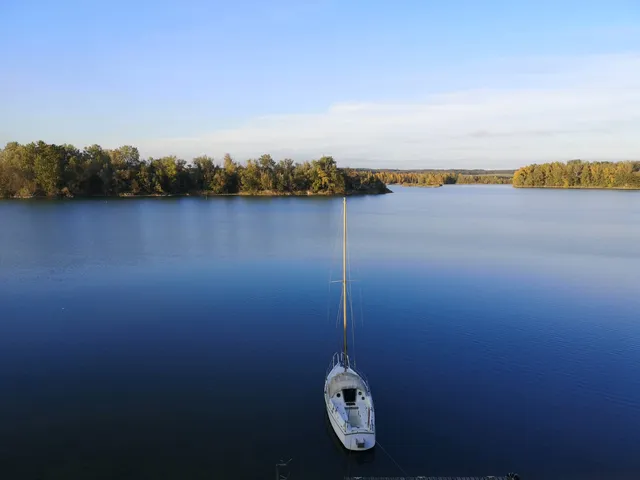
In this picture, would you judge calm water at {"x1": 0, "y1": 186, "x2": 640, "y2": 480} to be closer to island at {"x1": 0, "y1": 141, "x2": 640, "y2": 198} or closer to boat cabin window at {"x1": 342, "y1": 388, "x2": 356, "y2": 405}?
boat cabin window at {"x1": 342, "y1": 388, "x2": 356, "y2": 405}

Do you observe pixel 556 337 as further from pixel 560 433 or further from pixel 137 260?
Answer: pixel 137 260

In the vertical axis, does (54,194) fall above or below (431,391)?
above

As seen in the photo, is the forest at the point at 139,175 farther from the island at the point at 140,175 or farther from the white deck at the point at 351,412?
the white deck at the point at 351,412

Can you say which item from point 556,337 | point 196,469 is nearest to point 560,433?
point 556,337

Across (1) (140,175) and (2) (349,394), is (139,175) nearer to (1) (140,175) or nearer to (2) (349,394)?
(1) (140,175)

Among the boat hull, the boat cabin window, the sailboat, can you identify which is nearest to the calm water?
the boat hull

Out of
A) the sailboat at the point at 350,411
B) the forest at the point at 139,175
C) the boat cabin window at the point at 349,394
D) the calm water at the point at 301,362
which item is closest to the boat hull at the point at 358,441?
the sailboat at the point at 350,411
